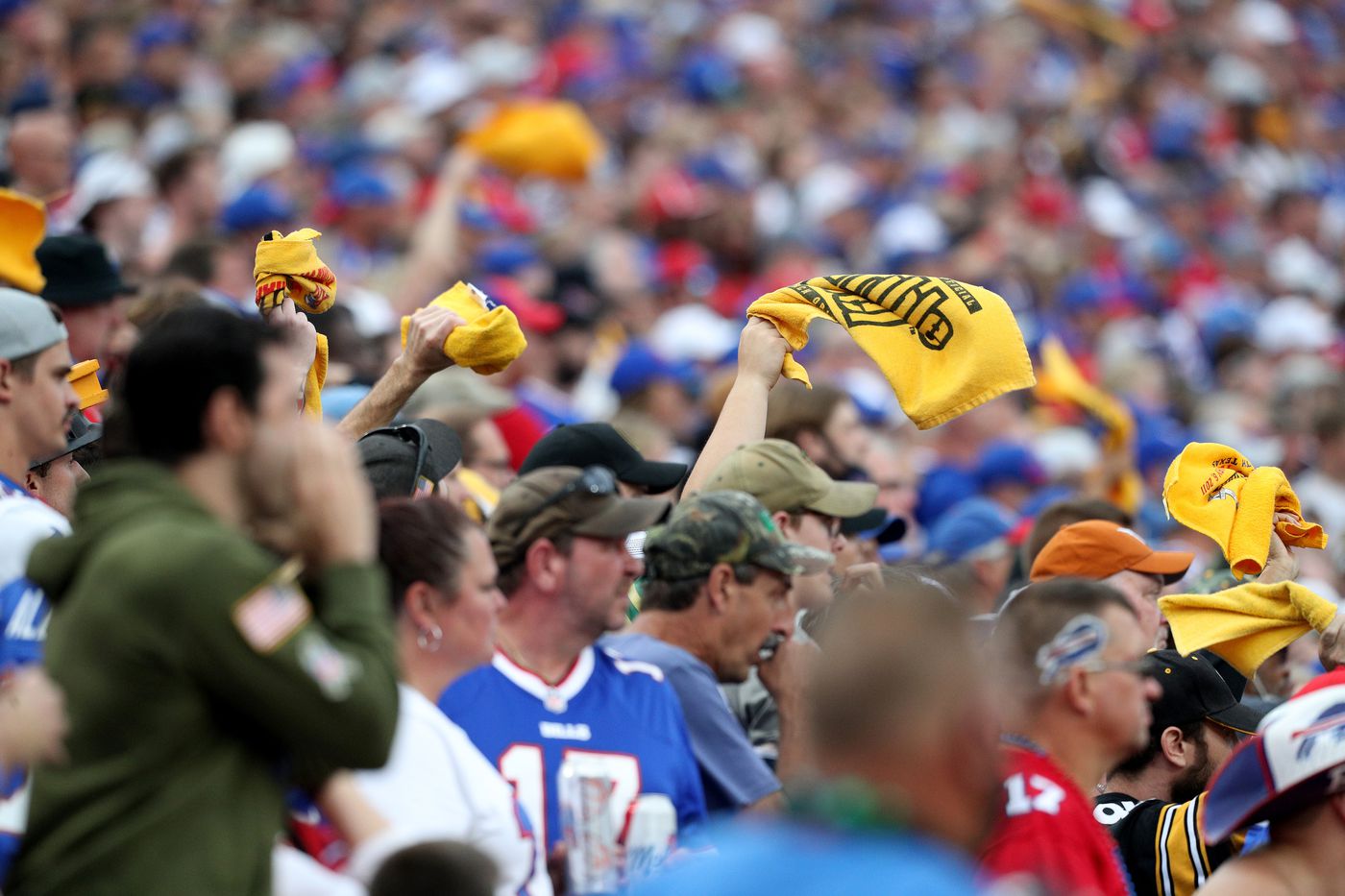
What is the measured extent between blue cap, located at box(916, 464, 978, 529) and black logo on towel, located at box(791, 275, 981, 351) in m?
4.03

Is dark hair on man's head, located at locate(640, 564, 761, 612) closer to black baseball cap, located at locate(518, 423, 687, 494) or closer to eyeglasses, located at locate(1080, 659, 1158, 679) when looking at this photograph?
black baseball cap, located at locate(518, 423, 687, 494)

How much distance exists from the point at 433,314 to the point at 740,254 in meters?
8.50

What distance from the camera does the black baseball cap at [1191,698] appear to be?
468 centimetres

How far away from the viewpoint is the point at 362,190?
10164mm

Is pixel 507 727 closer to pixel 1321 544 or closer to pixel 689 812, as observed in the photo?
pixel 689 812

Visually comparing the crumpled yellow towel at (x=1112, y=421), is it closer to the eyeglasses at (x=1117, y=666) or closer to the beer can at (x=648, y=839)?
the eyeglasses at (x=1117, y=666)

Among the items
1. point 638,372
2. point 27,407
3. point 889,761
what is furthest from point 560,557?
point 638,372

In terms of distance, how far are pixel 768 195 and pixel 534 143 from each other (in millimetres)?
4880

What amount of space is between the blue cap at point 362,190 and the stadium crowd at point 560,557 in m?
0.03

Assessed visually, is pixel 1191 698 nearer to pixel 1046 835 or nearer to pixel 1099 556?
pixel 1099 556

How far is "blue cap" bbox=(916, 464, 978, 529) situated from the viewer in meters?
9.08

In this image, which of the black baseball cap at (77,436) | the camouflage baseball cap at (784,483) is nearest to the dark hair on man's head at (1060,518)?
the camouflage baseball cap at (784,483)

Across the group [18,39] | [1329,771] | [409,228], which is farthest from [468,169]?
[1329,771]

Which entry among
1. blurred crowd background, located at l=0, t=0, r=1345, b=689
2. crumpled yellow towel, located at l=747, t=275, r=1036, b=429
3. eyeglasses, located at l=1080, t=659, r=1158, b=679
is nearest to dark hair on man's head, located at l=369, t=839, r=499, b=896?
eyeglasses, located at l=1080, t=659, r=1158, b=679
